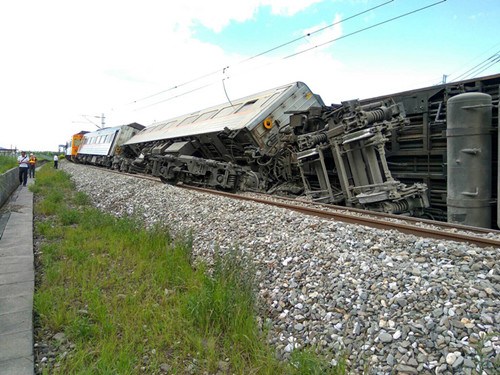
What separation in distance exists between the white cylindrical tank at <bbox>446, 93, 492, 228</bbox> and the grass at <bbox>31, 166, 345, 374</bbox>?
14.2 feet

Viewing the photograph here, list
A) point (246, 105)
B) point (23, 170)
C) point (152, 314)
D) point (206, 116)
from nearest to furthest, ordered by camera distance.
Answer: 1. point (152, 314)
2. point (246, 105)
3. point (206, 116)
4. point (23, 170)

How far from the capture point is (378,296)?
3094 millimetres

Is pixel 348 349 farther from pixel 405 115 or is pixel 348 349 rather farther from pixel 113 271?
pixel 405 115

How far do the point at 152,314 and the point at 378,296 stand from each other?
216 cm

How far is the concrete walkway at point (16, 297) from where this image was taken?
267 centimetres

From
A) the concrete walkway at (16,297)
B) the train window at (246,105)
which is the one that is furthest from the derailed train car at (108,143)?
the concrete walkway at (16,297)

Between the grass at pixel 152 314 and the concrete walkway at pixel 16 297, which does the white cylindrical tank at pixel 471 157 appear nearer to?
the grass at pixel 152 314

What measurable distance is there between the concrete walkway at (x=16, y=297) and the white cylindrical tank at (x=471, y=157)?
663 centimetres

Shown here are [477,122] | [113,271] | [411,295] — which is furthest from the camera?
[477,122]

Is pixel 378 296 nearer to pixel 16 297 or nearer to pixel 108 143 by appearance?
pixel 16 297

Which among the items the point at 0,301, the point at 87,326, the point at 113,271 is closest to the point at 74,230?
the point at 113,271

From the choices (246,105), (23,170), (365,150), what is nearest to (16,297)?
(365,150)

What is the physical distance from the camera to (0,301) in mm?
3592

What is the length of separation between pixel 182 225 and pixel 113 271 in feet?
7.04
